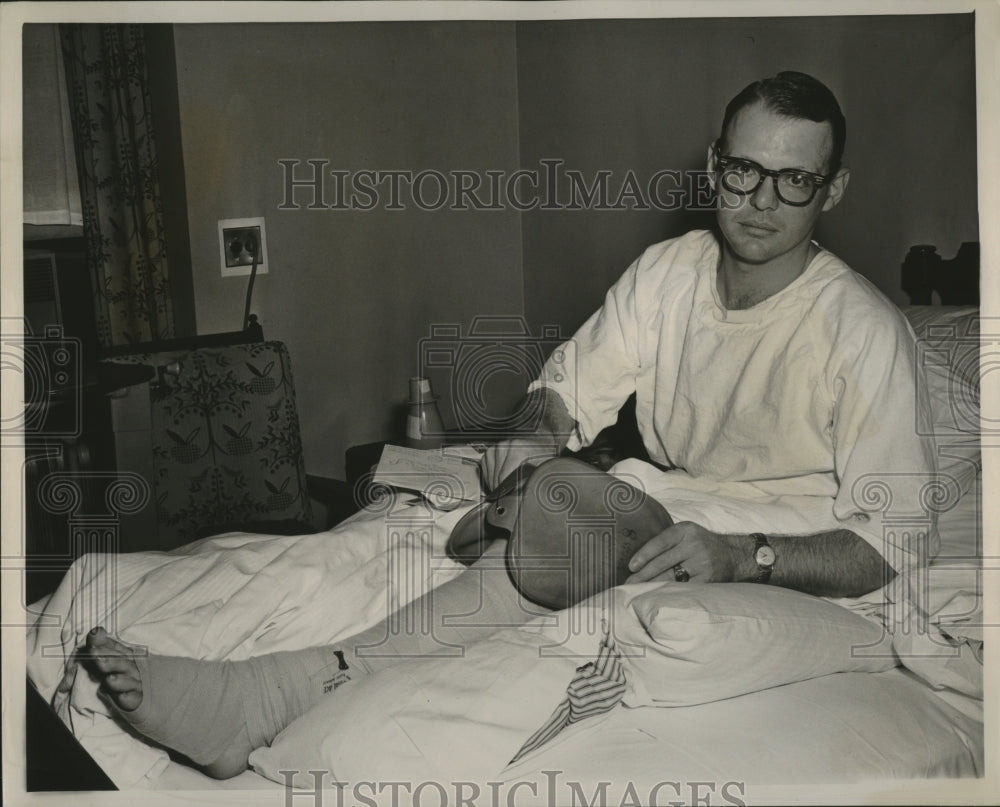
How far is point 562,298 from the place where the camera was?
3.85ft

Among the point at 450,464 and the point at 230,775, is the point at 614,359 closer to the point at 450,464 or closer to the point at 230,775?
the point at 450,464

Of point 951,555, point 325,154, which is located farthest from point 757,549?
point 325,154

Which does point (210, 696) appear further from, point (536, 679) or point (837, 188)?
point (837, 188)

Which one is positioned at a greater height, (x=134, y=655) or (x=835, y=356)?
(x=835, y=356)

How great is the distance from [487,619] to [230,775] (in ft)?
1.03

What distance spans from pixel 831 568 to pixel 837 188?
1.39 feet

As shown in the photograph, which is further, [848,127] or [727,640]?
[848,127]

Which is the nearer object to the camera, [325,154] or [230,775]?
[230,775]

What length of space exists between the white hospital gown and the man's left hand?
20mm

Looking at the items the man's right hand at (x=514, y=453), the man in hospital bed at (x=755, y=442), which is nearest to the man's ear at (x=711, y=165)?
the man in hospital bed at (x=755, y=442)

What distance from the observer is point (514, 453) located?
1146 mm

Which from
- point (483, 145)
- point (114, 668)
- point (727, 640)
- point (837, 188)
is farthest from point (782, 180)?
point (114, 668)

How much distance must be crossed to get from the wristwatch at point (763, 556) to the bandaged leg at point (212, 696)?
0.47 metres

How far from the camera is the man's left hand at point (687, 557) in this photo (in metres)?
0.99
